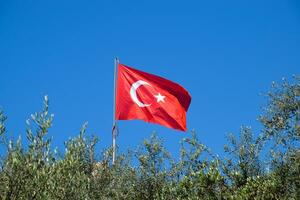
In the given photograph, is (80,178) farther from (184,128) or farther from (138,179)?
(184,128)

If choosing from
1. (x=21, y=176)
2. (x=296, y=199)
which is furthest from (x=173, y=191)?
(x=21, y=176)

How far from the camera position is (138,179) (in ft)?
74.3

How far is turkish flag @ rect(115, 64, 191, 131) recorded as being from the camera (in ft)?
87.4

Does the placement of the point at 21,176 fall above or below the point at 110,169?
below

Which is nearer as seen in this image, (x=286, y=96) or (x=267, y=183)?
(x=267, y=183)

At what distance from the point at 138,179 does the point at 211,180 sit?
158 inches

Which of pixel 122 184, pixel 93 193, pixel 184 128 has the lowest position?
pixel 93 193

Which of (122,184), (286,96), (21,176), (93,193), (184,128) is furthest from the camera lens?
(286,96)

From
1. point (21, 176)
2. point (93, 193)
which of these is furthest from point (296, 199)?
point (21, 176)

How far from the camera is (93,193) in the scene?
61.8ft

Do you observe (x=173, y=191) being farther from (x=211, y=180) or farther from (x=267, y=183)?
(x=267, y=183)

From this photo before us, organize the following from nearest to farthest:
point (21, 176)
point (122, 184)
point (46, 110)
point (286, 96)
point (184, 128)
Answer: point (21, 176) < point (46, 110) < point (122, 184) < point (184, 128) < point (286, 96)

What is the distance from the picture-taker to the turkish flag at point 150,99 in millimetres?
26625

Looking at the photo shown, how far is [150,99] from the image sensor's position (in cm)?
2756
